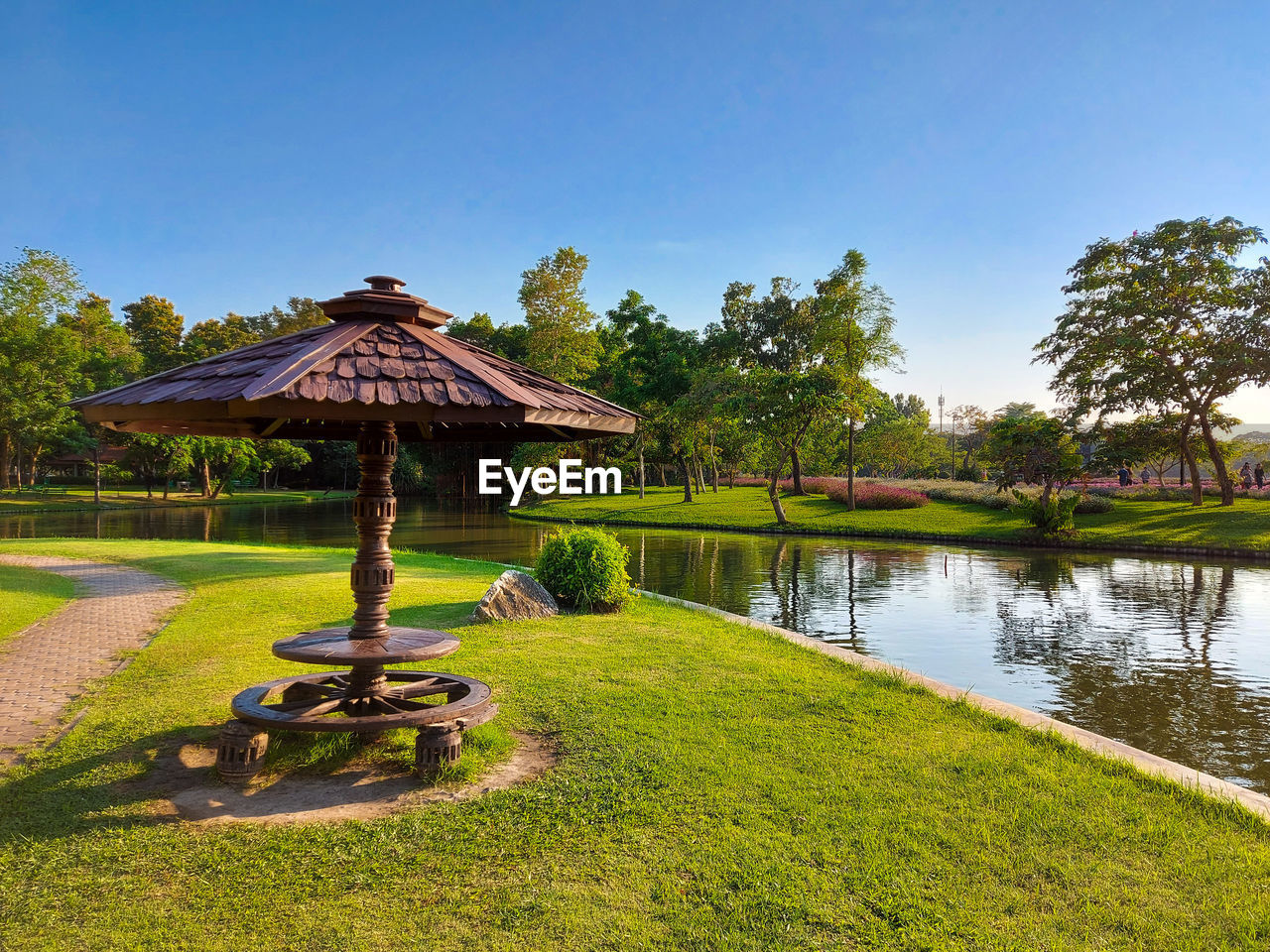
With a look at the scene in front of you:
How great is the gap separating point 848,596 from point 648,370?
31.9 meters

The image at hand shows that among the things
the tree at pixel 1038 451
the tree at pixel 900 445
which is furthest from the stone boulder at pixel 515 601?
the tree at pixel 900 445

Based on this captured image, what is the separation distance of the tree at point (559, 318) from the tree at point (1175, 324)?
84.7 ft

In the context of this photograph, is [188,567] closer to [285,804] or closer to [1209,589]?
[285,804]

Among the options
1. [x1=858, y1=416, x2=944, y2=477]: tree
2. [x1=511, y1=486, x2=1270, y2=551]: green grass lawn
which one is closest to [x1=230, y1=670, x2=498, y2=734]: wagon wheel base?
[x1=511, y1=486, x2=1270, y2=551]: green grass lawn

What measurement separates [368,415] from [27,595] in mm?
10647

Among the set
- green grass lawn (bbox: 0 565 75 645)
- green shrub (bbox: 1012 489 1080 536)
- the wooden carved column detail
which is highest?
the wooden carved column detail

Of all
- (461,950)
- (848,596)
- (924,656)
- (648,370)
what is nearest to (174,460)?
(648,370)

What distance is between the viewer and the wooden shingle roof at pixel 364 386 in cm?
391

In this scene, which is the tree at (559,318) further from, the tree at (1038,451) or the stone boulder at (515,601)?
the stone boulder at (515,601)

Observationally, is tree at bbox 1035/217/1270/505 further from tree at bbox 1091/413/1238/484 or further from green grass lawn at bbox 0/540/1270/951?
green grass lawn at bbox 0/540/1270/951

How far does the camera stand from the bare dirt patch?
4.25 m

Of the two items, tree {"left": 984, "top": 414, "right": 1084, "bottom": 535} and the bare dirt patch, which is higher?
tree {"left": 984, "top": 414, "right": 1084, "bottom": 535}

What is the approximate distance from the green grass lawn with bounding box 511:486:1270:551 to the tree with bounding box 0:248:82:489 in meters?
26.7

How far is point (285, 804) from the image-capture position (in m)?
4.39
